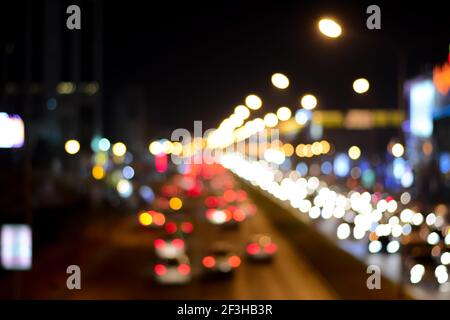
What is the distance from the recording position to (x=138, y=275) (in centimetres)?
2931

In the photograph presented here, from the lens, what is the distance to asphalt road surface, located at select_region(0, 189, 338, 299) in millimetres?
24219

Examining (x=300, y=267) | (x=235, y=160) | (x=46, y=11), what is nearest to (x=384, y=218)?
(x=300, y=267)

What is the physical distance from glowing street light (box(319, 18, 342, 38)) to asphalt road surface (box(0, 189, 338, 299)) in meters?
6.30

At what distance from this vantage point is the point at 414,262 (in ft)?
99.5

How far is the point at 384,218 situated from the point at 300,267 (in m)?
20.7

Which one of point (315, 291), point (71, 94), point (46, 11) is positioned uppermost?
point (46, 11)

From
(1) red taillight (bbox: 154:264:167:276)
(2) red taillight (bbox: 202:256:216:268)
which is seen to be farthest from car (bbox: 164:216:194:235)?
(1) red taillight (bbox: 154:264:167:276)

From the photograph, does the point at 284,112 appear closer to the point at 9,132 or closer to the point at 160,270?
the point at 160,270

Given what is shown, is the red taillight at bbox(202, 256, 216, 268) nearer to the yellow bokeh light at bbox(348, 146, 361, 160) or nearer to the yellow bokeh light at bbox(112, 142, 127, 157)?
the yellow bokeh light at bbox(112, 142, 127, 157)

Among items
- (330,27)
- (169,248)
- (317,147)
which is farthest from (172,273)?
(317,147)

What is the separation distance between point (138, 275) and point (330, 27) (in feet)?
61.8

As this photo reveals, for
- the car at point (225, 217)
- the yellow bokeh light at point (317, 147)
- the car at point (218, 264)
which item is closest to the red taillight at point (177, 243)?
the car at point (218, 264)

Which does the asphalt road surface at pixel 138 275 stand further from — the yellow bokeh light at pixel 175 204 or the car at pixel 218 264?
the yellow bokeh light at pixel 175 204
